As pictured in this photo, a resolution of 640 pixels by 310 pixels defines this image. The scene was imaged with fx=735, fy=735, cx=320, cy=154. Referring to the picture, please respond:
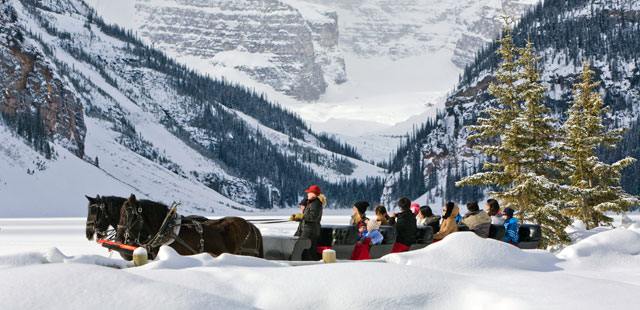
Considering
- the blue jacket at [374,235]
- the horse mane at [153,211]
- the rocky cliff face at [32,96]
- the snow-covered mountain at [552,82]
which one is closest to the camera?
the horse mane at [153,211]

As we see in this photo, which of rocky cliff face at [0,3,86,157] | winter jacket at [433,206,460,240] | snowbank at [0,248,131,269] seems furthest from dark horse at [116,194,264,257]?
rocky cliff face at [0,3,86,157]

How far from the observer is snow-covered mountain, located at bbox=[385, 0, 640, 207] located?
161 m

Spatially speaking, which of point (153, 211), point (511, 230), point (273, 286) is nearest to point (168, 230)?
point (153, 211)

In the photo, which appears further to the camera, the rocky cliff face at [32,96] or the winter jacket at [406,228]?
the rocky cliff face at [32,96]

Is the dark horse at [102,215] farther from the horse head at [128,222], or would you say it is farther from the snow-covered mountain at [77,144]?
the snow-covered mountain at [77,144]

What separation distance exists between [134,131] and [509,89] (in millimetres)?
152140

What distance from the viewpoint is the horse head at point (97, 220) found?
14109mm

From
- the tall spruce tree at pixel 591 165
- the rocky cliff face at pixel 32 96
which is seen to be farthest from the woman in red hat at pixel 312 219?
the rocky cliff face at pixel 32 96

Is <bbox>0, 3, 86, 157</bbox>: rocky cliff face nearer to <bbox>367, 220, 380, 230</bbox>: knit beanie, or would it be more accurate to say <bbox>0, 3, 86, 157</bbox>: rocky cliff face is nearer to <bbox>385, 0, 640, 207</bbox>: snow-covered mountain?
<bbox>385, 0, 640, 207</bbox>: snow-covered mountain

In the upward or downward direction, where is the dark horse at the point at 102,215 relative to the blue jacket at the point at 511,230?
upward

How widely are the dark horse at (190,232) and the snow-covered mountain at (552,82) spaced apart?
5273 inches

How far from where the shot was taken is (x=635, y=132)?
134125 mm

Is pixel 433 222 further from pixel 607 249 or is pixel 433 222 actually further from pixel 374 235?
pixel 607 249

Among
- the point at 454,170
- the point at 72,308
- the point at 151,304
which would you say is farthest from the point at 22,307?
the point at 454,170
